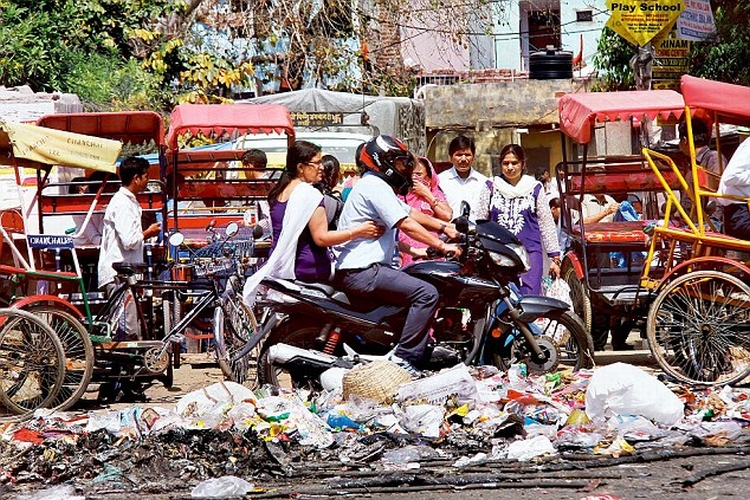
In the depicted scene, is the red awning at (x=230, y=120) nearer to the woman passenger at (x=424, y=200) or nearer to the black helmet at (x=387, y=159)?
the woman passenger at (x=424, y=200)

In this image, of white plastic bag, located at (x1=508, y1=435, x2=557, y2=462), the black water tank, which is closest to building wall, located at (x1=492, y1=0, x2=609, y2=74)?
the black water tank

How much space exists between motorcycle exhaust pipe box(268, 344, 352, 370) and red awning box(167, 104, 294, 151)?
14.7ft

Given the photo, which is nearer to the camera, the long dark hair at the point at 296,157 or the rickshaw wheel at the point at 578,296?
the long dark hair at the point at 296,157

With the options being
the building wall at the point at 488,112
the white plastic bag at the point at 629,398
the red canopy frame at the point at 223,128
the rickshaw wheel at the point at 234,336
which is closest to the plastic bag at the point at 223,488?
the white plastic bag at the point at 629,398

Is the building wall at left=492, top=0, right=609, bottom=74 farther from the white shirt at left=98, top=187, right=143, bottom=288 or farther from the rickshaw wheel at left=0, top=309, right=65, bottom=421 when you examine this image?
the rickshaw wheel at left=0, top=309, right=65, bottom=421

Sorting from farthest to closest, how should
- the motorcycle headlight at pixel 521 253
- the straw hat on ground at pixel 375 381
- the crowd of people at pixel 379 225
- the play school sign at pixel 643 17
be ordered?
the play school sign at pixel 643 17, the motorcycle headlight at pixel 521 253, the crowd of people at pixel 379 225, the straw hat on ground at pixel 375 381

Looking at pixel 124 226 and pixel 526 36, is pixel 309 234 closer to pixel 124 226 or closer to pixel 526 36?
pixel 124 226

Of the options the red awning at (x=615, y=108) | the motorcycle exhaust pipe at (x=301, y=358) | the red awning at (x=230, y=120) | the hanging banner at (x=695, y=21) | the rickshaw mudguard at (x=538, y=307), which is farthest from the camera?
the hanging banner at (x=695, y=21)

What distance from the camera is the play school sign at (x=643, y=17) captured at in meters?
15.4

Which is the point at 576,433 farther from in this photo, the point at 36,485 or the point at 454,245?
the point at 36,485

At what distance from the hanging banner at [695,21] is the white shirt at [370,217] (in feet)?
27.7

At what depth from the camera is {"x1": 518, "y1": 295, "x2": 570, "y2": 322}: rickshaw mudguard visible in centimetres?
895

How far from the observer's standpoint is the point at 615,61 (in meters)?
23.7

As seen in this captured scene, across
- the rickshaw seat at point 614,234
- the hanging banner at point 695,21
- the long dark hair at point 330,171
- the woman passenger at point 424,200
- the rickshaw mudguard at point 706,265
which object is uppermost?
the hanging banner at point 695,21
